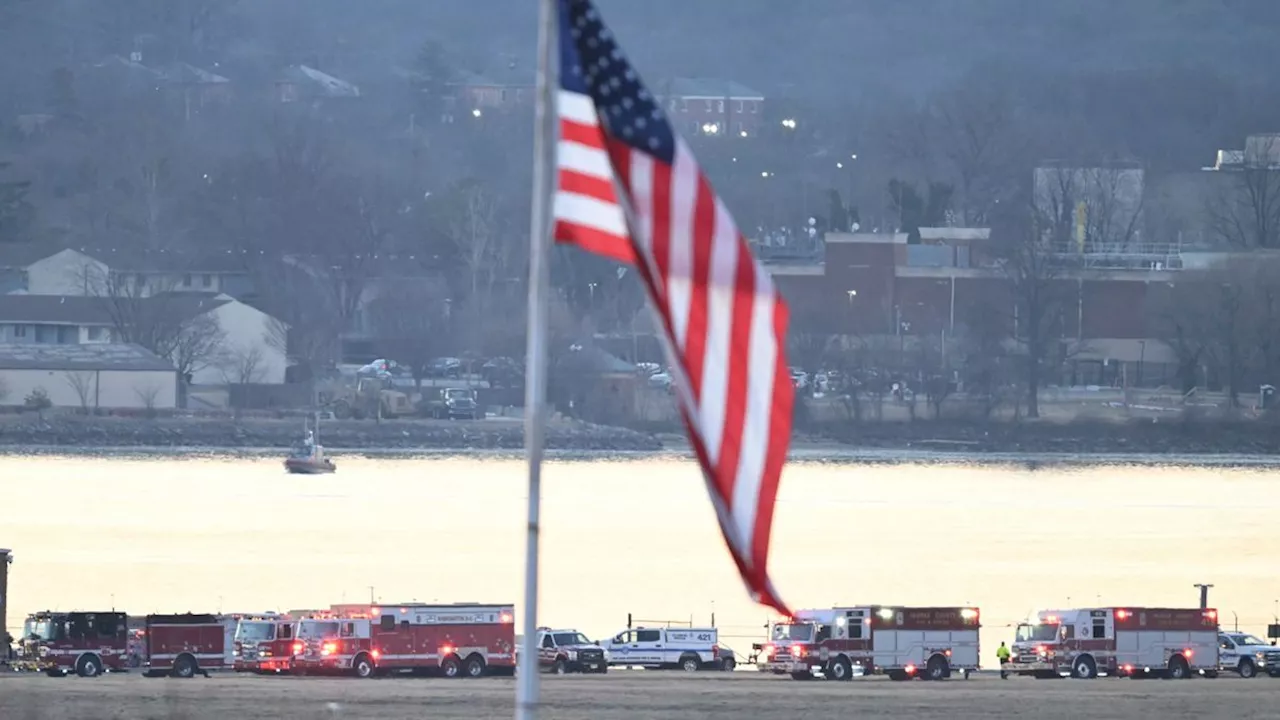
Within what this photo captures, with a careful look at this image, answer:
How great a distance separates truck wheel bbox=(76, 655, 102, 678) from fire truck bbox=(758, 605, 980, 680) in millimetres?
8592

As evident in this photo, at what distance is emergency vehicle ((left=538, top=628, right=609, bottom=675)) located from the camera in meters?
37.2

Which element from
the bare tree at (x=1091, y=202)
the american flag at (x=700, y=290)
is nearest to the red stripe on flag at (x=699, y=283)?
the american flag at (x=700, y=290)

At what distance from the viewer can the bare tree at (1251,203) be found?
5108 inches

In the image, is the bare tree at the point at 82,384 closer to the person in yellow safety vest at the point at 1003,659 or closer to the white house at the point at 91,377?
the white house at the point at 91,377

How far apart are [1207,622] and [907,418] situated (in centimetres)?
7062

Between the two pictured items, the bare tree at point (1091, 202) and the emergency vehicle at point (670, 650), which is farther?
the bare tree at point (1091, 202)

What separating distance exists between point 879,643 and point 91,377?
72.5m

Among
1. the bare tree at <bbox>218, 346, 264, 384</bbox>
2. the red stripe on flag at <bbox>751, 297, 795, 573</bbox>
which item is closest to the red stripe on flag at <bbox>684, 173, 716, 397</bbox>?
the red stripe on flag at <bbox>751, 297, 795, 573</bbox>

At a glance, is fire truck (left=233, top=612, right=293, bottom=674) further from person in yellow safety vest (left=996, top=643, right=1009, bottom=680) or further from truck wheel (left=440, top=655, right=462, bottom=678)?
person in yellow safety vest (left=996, top=643, right=1009, bottom=680)

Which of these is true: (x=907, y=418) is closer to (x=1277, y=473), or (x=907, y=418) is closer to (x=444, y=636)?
(x=1277, y=473)

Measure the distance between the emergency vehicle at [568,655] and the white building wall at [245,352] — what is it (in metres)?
75.9

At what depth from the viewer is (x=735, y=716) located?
27656 mm

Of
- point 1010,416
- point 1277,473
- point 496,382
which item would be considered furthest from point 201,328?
point 1277,473

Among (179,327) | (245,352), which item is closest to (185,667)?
(179,327)
